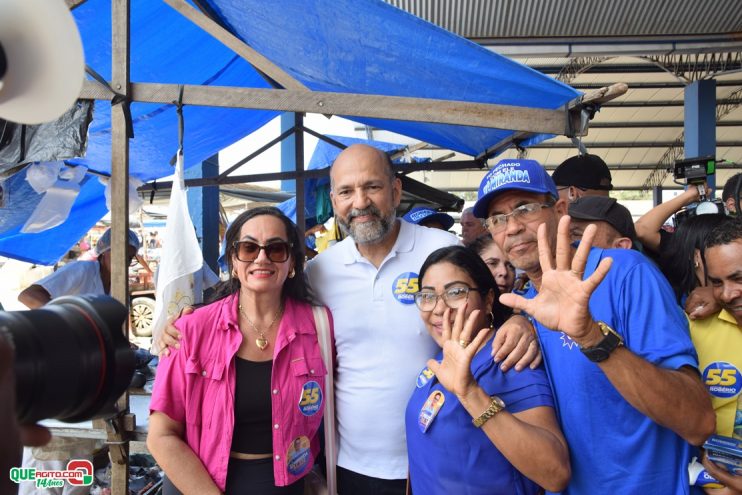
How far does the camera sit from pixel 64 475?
375cm

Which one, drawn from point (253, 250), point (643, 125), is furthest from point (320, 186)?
point (643, 125)

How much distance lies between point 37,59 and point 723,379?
2.25m

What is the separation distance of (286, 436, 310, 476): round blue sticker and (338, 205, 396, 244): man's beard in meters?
0.86

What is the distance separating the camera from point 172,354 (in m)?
1.92

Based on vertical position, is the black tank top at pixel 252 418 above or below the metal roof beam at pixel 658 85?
below

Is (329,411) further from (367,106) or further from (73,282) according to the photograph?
(73,282)

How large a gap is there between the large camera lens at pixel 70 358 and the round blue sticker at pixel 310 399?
42.9 inches

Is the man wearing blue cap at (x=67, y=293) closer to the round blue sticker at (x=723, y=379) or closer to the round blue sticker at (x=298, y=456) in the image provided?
the round blue sticker at (x=298, y=456)

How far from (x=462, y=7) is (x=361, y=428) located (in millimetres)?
4750

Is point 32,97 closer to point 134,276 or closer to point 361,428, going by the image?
point 361,428

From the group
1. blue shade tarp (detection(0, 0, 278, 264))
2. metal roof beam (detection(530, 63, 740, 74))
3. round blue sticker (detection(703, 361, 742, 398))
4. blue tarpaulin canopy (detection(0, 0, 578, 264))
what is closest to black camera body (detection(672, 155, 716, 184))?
blue tarpaulin canopy (detection(0, 0, 578, 264))

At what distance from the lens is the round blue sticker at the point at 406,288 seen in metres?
2.12

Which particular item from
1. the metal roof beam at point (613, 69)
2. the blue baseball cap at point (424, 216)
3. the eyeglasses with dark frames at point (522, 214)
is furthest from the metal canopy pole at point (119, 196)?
the metal roof beam at point (613, 69)

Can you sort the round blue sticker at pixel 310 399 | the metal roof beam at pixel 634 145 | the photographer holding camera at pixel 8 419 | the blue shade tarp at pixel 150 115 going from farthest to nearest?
the metal roof beam at pixel 634 145, the blue shade tarp at pixel 150 115, the round blue sticker at pixel 310 399, the photographer holding camera at pixel 8 419
